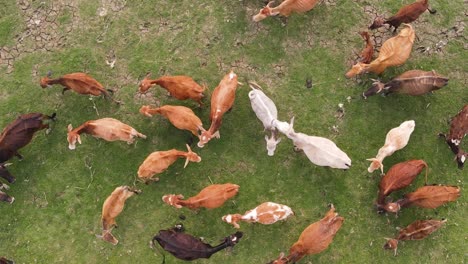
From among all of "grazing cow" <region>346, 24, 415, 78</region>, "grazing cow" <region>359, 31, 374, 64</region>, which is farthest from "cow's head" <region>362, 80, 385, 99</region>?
"grazing cow" <region>359, 31, 374, 64</region>

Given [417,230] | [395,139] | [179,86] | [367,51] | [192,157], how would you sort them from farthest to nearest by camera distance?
[367,51], [179,86], [395,139], [192,157], [417,230]

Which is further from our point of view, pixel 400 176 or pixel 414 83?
pixel 414 83

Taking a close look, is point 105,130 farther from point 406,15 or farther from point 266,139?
point 406,15

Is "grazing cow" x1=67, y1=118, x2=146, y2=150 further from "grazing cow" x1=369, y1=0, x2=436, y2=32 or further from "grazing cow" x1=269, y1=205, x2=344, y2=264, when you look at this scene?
"grazing cow" x1=369, y1=0, x2=436, y2=32

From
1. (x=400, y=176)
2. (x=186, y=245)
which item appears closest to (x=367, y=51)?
(x=400, y=176)

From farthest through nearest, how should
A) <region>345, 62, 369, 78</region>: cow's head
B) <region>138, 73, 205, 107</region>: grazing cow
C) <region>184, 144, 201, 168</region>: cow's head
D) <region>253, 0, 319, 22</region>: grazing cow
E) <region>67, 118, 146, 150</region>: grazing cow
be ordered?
<region>253, 0, 319, 22</region>: grazing cow
<region>345, 62, 369, 78</region>: cow's head
<region>138, 73, 205, 107</region>: grazing cow
<region>67, 118, 146, 150</region>: grazing cow
<region>184, 144, 201, 168</region>: cow's head

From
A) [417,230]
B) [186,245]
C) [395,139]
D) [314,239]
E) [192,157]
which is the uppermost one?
[192,157]
